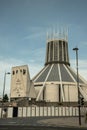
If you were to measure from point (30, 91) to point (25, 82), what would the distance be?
5.23 metres

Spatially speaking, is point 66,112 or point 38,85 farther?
point 38,85

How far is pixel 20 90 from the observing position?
8844 centimetres

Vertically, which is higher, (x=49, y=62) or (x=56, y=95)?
(x=49, y=62)

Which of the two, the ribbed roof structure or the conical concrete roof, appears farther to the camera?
the conical concrete roof

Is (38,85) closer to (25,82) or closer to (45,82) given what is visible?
(45,82)

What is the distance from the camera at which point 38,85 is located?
10388 centimetres

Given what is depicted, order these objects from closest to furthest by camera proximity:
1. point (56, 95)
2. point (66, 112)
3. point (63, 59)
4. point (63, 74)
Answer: point (66, 112), point (56, 95), point (63, 74), point (63, 59)

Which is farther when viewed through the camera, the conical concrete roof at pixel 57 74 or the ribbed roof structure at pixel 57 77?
the conical concrete roof at pixel 57 74

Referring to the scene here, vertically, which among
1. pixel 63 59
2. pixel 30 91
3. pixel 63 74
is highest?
pixel 63 59

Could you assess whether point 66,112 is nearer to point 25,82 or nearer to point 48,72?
point 25,82

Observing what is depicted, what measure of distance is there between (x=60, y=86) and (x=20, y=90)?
20.5m

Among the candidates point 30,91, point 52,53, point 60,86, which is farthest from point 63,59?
point 30,91

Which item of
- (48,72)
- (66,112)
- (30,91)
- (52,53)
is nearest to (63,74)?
(48,72)

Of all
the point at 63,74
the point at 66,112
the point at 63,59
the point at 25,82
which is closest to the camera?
the point at 66,112
